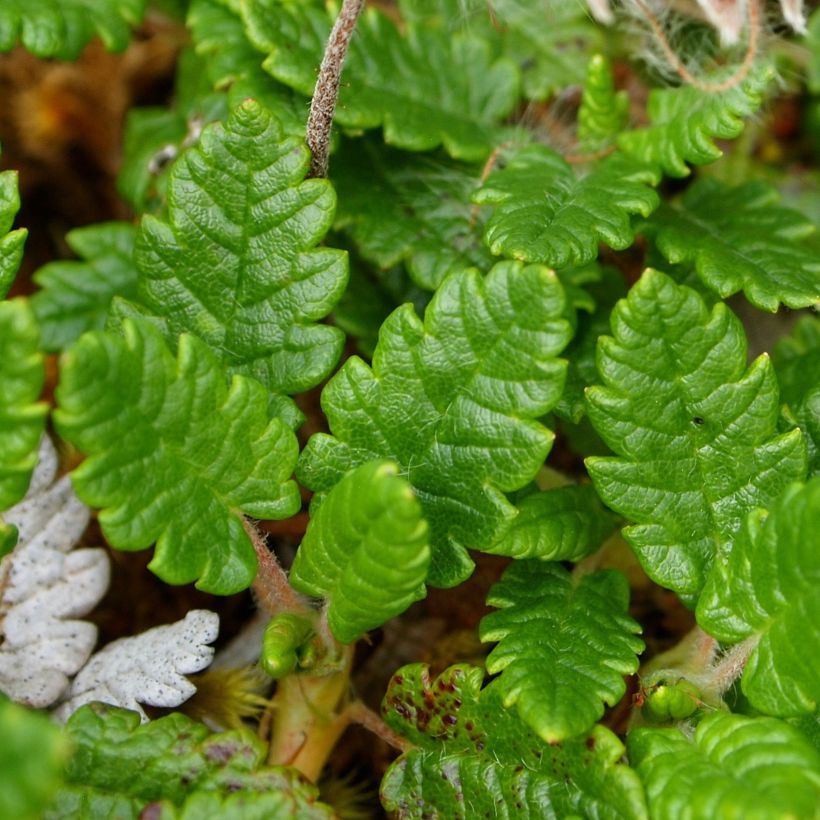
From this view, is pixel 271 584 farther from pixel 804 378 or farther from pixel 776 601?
pixel 804 378

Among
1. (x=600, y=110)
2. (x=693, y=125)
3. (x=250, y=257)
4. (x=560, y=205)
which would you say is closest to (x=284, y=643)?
(x=250, y=257)

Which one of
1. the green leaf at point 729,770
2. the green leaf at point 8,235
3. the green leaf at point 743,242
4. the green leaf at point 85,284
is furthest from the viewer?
the green leaf at point 85,284

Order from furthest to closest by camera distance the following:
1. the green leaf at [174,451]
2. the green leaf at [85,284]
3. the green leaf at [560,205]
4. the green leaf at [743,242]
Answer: the green leaf at [85,284] → the green leaf at [743,242] → the green leaf at [560,205] → the green leaf at [174,451]

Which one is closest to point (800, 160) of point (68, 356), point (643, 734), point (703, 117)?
point (703, 117)

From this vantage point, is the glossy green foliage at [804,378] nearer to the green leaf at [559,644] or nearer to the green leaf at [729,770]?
the green leaf at [559,644]

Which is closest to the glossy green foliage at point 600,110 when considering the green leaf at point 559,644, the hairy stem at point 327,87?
the hairy stem at point 327,87

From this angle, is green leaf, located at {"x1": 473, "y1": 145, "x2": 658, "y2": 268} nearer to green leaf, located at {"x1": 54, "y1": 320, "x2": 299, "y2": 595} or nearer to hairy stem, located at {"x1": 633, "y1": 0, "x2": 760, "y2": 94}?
hairy stem, located at {"x1": 633, "y1": 0, "x2": 760, "y2": 94}
